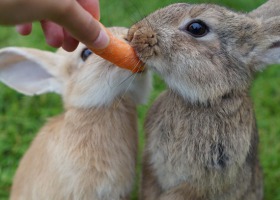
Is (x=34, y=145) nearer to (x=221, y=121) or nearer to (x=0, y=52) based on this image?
(x=0, y=52)

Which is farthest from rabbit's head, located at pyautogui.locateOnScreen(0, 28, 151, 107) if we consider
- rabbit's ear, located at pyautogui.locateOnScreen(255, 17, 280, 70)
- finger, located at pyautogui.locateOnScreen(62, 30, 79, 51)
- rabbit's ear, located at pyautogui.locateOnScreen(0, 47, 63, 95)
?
rabbit's ear, located at pyautogui.locateOnScreen(255, 17, 280, 70)

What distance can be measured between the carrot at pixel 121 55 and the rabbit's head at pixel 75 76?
17 centimetres

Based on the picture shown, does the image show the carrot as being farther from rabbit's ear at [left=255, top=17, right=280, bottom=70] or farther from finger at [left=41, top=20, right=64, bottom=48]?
rabbit's ear at [left=255, top=17, right=280, bottom=70]

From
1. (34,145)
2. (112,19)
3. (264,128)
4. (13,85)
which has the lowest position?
(34,145)

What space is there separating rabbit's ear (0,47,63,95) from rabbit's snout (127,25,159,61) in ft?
3.34

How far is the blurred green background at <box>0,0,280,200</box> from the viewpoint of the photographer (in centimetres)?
480

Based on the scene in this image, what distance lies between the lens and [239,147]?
3.63m

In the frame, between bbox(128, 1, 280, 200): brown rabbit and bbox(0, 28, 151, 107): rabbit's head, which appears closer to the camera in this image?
bbox(128, 1, 280, 200): brown rabbit

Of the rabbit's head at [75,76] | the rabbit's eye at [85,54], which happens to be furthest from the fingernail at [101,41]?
the rabbit's eye at [85,54]

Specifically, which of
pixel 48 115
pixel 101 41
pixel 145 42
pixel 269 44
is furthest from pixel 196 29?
pixel 48 115

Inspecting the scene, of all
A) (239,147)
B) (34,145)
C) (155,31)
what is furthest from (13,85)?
(239,147)

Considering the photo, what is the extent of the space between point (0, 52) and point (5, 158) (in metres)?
1.13

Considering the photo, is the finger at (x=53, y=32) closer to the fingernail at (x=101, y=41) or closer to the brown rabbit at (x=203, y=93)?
the brown rabbit at (x=203, y=93)

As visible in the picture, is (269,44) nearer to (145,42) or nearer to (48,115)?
(145,42)
